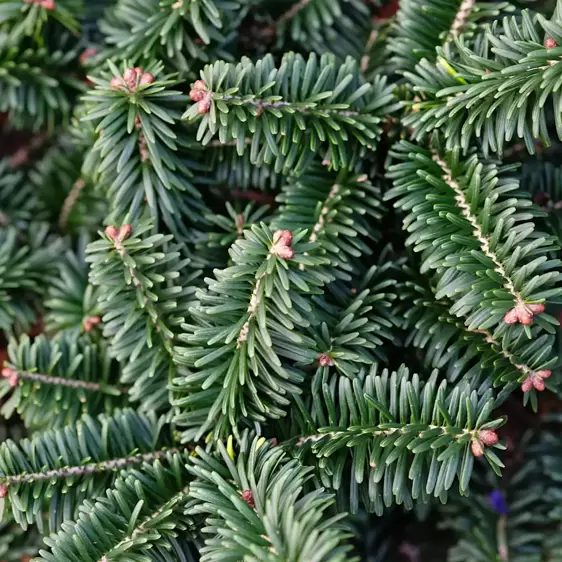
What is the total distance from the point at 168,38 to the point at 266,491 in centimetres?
63

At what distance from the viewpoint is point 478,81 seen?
2.55 feet

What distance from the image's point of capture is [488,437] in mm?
702

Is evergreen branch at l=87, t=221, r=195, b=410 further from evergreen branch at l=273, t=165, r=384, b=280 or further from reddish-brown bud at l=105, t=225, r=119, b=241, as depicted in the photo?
evergreen branch at l=273, t=165, r=384, b=280

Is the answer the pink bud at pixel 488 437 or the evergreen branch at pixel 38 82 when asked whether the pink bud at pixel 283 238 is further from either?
the evergreen branch at pixel 38 82

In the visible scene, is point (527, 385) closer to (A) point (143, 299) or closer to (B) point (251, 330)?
(B) point (251, 330)

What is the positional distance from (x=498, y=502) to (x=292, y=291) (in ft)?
1.80

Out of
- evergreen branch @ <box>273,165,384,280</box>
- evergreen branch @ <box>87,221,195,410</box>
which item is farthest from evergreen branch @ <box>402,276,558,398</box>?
evergreen branch @ <box>87,221,195,410</box>

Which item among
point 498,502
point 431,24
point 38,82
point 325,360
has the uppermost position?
point 431,24

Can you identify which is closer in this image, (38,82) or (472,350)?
(472,350)

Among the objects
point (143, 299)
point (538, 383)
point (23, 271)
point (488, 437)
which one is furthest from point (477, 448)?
point (23, 271)

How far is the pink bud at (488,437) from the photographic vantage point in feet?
2.30

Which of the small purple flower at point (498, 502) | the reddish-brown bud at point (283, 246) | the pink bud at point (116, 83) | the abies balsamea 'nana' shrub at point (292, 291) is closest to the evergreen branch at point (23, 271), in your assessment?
the abies balsamea 'nana' shrub at point (292, 291)

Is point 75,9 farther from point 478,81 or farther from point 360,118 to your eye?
point 478,81

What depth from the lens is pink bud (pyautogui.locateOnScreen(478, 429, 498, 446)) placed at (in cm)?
70
